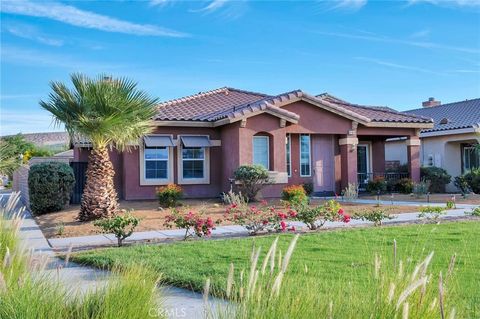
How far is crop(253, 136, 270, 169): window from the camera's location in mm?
21234

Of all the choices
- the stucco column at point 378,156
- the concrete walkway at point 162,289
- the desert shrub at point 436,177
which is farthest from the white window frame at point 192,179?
the concrete walkway at point 162,289

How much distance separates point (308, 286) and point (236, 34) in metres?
15.5

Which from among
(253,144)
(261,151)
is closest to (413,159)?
(261,151)

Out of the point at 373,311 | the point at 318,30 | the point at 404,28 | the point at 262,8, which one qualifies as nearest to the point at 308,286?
the point at 373,311

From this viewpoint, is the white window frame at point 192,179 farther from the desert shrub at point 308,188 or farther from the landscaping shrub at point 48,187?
the landscaping shrub at point 48,187

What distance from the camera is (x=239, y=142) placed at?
793 inches

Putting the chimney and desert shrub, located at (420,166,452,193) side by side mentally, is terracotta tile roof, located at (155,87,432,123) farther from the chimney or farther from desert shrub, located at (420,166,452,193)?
the chimney

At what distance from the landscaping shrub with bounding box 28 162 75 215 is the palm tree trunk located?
3.18m

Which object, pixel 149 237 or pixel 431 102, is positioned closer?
pixel 149 237

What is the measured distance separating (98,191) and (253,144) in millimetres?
8045

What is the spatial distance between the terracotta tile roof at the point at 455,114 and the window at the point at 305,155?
899cm

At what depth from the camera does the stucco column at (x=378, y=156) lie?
2672 centimetres

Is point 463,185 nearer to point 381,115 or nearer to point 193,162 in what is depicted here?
point 381,115

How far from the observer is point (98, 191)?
14.9 meters
